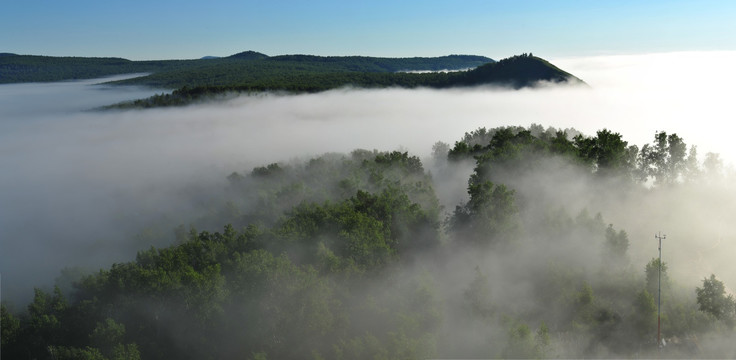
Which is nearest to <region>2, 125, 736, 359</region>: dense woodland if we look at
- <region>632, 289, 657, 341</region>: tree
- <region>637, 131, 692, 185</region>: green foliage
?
<region>632, 289, 657, 341</region>: tree

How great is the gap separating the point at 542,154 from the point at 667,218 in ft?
64.3

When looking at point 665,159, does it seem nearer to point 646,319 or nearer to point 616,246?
point 616,246

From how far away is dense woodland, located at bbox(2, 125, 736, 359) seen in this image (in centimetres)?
3139

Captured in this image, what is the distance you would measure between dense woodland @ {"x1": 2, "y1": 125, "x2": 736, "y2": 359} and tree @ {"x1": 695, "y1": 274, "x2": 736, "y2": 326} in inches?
5.9

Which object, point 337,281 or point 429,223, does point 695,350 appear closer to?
point 429,223

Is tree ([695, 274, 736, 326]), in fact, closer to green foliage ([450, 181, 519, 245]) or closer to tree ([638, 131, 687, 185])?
green foliage ([450, 181, 519, 245])

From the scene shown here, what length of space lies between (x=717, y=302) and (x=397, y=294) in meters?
28.2

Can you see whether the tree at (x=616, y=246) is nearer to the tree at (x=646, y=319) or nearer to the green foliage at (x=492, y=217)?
the tree at (x=646, y=319)

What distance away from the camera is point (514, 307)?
40281mm

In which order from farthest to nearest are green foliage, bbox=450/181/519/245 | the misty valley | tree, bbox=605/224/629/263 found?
green foliage, bbox=450/181/519/245
tree, bbox=605/224/629/263
the misty valley

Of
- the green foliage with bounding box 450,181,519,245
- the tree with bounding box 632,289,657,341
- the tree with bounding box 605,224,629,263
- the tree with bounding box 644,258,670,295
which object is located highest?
the green foliage with bounding box 450,181,519,245

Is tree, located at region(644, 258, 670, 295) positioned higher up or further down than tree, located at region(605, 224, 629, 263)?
further down

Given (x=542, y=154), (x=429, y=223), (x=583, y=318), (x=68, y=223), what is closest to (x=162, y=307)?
(x=429, y=223)

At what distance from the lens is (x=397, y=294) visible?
34469mm
